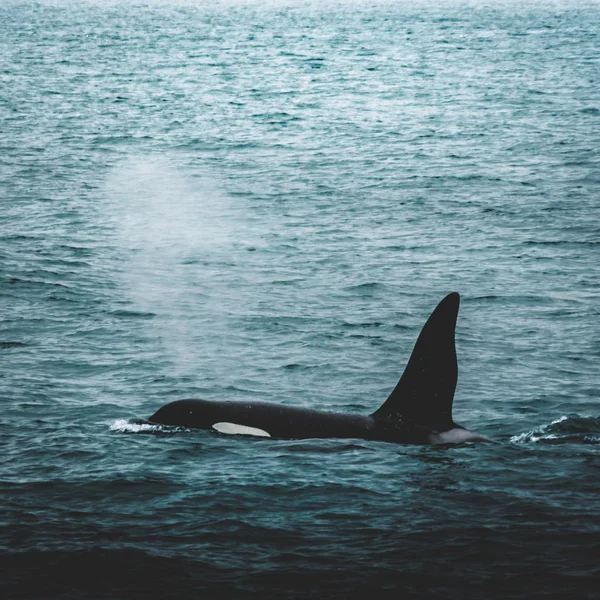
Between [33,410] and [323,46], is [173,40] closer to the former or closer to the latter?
[323,46]

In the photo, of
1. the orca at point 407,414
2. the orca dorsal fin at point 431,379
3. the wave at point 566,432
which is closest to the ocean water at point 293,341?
the wave at point 566,432

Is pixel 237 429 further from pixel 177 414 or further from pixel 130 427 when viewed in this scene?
pixel 130 427

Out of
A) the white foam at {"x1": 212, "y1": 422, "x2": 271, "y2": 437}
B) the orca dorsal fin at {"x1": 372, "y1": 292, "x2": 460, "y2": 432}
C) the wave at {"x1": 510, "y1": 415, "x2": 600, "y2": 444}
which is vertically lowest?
the wave at {"x1": 510, "y1": 415, "x2": 600, "y2": 444}

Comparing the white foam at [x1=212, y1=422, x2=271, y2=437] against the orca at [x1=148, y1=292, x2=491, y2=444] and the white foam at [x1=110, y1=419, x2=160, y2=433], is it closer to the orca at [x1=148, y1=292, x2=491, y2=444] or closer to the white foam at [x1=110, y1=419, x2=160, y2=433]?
the orca at [x1=148, y1=292, x2=491, y2=444]

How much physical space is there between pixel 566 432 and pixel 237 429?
4517mm

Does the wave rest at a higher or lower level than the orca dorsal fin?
lower

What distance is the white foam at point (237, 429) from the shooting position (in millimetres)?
13820

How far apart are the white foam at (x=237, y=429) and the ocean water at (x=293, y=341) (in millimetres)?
130

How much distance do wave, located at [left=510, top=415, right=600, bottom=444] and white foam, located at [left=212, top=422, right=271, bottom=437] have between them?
11.1 ft

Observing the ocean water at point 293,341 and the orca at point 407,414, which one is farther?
the orca at point 407,414

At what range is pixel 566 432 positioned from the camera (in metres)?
14.7

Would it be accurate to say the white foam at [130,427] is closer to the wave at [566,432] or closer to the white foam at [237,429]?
the white foam at [237,429]

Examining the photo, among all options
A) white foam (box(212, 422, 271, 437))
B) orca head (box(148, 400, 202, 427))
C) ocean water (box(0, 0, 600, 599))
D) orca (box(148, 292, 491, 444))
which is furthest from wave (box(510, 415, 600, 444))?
orca head (box(148, 400, 202, 427))

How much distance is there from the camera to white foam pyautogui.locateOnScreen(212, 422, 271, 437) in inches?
544
